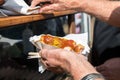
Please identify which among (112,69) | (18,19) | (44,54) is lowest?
(112,69)

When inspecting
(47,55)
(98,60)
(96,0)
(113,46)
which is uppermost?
(96,0)

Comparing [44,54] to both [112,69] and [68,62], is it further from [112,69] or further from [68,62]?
[112,69]

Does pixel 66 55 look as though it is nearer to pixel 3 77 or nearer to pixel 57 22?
pixel 3 77

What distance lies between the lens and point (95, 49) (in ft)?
3.76

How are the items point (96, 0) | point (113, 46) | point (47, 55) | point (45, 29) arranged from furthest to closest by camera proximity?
point (45, 29)
point (113, 46)
point (96, 0)
point (47, 55)

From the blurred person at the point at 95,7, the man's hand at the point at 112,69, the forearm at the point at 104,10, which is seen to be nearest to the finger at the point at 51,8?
the blurred person at the point at 95,7

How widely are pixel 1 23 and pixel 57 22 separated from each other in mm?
682

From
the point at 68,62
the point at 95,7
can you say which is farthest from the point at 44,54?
the point at 95,7

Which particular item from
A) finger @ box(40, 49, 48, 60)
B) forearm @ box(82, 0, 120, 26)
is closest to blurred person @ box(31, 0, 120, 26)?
forearm @ box(82, 0, 120, 26)

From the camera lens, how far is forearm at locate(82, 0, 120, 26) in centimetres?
92

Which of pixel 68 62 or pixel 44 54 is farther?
pixel 44 54

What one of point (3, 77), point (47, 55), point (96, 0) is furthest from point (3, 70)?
point (96, 0)

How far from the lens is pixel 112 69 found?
1002 millimetres

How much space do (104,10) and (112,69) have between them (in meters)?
0.24
